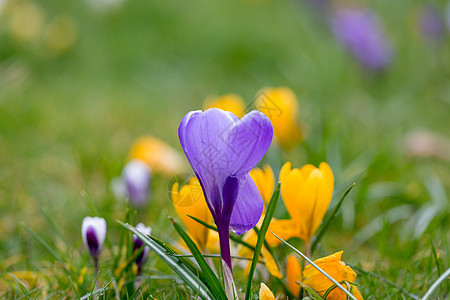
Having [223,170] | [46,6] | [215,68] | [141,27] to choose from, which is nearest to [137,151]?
[223,170]

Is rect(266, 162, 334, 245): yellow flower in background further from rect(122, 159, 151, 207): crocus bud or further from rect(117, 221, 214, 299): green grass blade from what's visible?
rect(122, 159, 151, 207): crocus bud

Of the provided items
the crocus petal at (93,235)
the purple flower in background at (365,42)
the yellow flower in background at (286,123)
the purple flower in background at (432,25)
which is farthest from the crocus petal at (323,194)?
the purple flower in background at (432,25)

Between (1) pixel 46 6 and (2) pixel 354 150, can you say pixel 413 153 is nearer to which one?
(2) pixel 354 150

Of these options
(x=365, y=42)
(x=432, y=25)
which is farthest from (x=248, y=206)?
(x=432, y=25)

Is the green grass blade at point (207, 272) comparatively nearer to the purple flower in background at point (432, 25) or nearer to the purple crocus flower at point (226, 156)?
the purple crocus flower at point (226, 156)

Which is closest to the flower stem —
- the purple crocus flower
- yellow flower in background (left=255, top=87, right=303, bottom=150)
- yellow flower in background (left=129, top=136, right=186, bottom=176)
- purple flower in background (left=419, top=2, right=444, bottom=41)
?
the purple crocus flower

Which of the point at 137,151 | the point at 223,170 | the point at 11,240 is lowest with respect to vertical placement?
the point at 11,240
